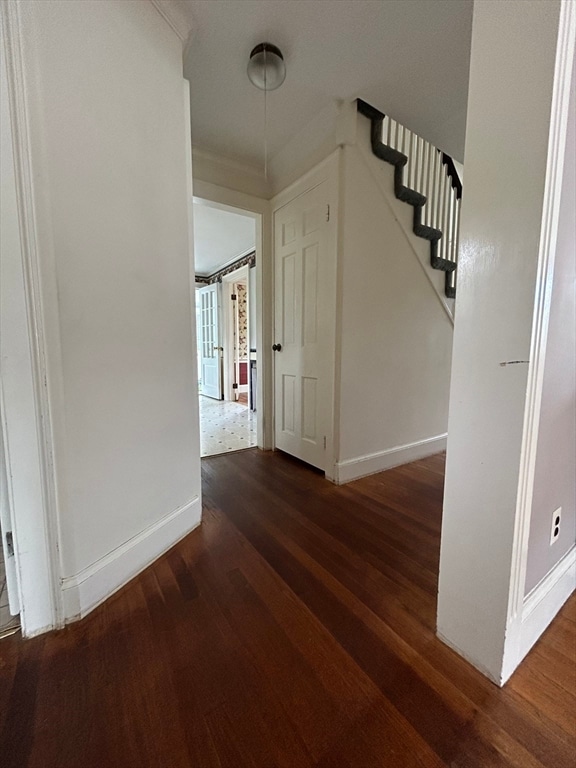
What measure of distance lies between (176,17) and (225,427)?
317cm

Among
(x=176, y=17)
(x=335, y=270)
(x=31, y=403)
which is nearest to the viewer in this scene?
(x=31, y=403)

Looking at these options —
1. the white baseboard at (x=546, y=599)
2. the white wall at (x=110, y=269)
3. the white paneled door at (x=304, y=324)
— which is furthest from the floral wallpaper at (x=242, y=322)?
the white baseboard at (x=546, y=599)

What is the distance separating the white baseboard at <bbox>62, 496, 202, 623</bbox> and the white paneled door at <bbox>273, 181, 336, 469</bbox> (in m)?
1.12

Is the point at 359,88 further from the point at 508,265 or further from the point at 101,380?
the point at 101,380

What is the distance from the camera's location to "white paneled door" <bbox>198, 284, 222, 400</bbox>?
5.47 metres

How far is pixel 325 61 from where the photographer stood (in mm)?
1645

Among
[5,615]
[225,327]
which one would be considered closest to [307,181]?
[5,615]

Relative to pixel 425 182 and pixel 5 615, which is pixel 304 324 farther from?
pixel 5 615

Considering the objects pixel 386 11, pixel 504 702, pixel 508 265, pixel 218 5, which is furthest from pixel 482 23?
pixel 504 702

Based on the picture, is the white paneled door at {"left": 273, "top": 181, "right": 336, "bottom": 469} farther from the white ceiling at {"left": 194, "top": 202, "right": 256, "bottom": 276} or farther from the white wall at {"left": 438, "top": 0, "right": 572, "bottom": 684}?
the white wall at {"left": 438, "top": 0, "right": 572, "bottom": 684}

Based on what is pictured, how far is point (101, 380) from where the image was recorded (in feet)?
3.72

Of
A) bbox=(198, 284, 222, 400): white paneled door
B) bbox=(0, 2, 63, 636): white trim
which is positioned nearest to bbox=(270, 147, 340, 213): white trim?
bbox=(0, 2, 63, 636): white trim

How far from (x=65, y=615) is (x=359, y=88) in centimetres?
290

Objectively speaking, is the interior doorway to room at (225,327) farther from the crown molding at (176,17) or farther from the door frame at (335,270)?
the crown molding at (176,17)
